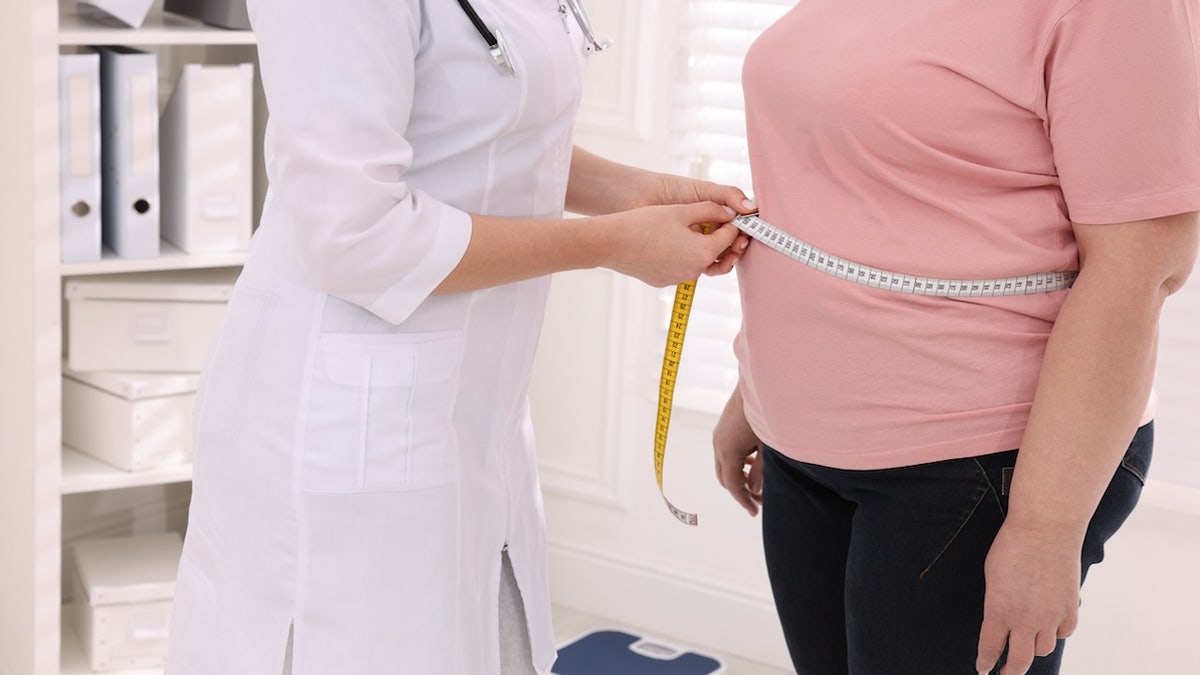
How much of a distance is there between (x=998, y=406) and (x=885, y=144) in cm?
28

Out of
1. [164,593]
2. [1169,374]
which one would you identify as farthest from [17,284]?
[1169,374]

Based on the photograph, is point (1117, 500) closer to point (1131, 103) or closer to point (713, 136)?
point (1131, 103)

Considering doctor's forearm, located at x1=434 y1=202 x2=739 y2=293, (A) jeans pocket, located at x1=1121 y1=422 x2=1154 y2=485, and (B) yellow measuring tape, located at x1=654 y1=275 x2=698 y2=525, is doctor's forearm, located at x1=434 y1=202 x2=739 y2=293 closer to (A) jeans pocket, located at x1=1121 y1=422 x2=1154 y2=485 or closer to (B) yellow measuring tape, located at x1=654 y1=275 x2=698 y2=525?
(B) yellow measuring tape, located at x1=654 y1=275 x2=698 y2=525

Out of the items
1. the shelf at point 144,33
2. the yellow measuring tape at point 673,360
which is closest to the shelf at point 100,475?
the shelf at point 144,33

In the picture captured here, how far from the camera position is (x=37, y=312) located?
233 cm

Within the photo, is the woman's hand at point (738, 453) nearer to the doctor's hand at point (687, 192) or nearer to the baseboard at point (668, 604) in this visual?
the doctor's hand at point (687, 192)

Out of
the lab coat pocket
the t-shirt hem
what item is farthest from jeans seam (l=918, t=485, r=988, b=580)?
the lab coat pocket

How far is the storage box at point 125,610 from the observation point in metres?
2.57

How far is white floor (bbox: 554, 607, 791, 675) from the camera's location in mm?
2902

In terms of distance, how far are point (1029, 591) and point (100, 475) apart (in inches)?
74.7

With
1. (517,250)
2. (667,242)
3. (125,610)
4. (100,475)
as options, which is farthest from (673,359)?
(125,610)

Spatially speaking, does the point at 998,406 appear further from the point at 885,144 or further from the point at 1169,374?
the point at 1169,374

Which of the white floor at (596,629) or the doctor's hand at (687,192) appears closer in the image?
the doctor's hand at (687,192)

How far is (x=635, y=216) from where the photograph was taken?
139 cm
